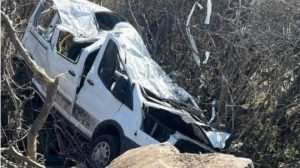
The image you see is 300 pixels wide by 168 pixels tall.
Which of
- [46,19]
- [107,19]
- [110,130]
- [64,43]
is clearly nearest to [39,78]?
[110,130]

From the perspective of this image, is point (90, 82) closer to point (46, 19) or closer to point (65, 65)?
point (65, 65)

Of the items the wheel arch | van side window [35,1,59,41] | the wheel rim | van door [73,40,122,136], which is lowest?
the wheel rim

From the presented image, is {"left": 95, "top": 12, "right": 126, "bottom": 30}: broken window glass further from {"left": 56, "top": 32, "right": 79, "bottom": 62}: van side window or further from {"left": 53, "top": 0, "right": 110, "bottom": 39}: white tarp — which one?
{"left": 56, "top": 32, "right": 79, "bottom": 62}: van side window

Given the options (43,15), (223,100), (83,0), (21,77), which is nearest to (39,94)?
(21,77)

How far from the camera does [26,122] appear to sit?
9344 millimetres

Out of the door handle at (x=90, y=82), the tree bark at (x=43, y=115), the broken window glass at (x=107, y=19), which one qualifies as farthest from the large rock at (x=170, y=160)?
the broken window glass at (x=107, y=19)

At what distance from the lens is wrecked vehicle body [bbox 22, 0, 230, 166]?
805 cm

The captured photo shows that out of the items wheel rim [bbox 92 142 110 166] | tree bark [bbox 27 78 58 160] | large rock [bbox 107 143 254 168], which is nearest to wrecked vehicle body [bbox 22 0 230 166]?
wheel rim [bbox 92 142 110 166]

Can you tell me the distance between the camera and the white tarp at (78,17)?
398 inches

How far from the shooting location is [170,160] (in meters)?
5.15

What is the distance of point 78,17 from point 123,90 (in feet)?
8.02

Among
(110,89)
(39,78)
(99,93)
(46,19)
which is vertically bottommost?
(99,93)

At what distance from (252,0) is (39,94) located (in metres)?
3.82

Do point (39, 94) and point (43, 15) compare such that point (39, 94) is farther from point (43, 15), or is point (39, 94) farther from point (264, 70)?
point (264, 70)
